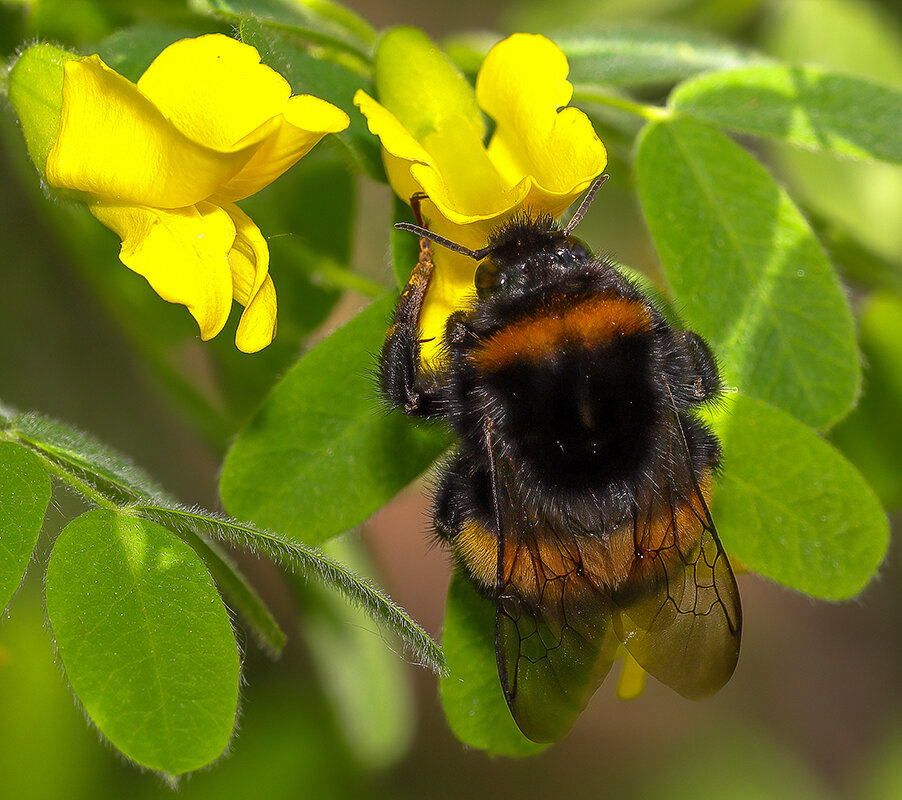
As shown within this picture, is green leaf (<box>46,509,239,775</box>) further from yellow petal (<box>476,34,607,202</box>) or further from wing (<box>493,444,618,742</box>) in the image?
yellow petal (<box>476,34,607,202</box>)

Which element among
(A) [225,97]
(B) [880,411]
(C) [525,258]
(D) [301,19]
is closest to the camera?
(A) [225,97]

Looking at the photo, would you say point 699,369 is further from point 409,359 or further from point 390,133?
point 390,133

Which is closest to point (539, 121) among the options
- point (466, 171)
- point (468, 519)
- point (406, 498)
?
point (466, 171)

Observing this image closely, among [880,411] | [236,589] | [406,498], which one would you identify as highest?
[236,589]

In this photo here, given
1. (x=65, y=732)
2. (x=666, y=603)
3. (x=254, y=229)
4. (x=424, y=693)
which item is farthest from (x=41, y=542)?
(x=424, y=693)

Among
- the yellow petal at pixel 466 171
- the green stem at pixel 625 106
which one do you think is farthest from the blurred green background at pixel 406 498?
the yellow petal at pixel 466 171
